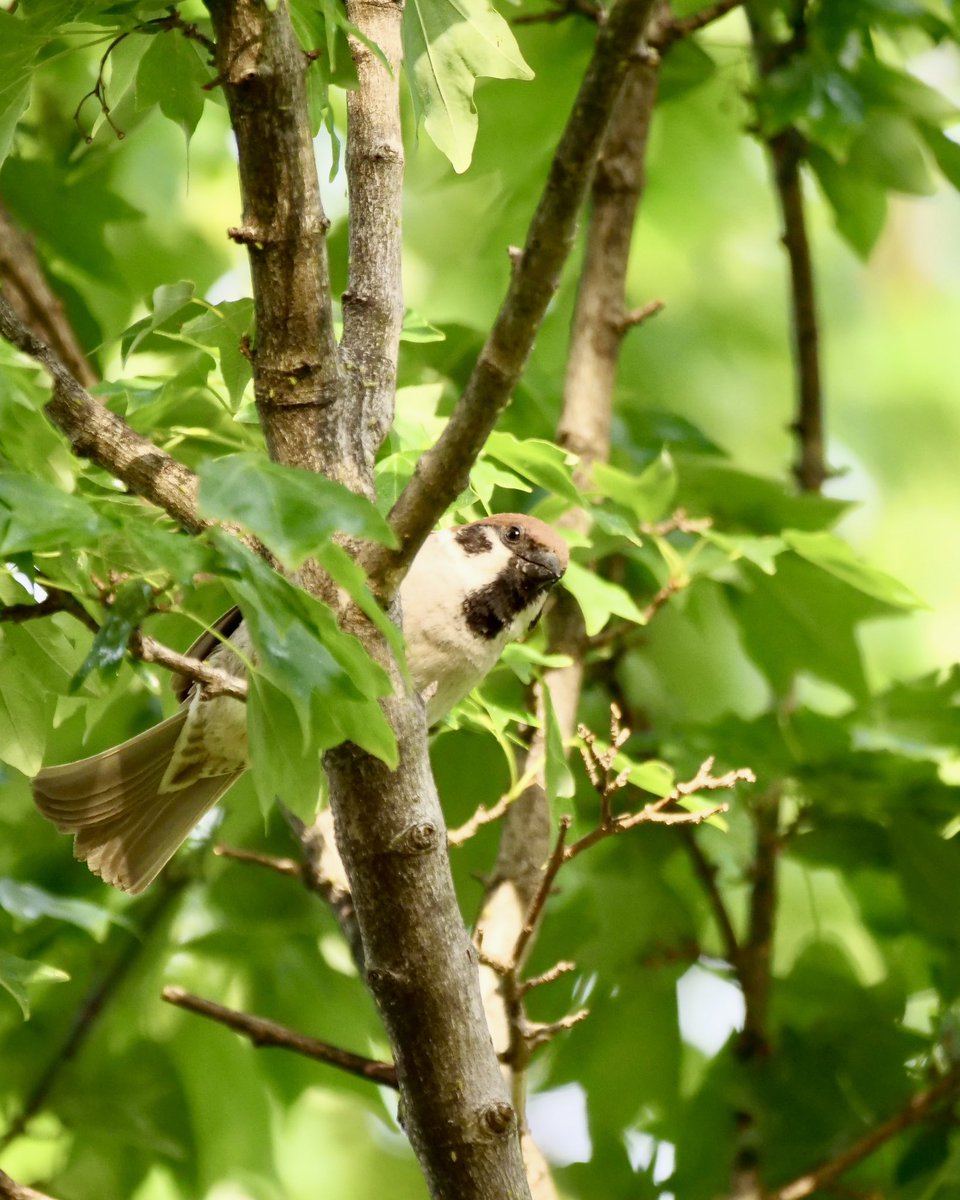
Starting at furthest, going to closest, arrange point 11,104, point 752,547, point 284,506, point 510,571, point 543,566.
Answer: point 510,571
point 543,566
point 752,547
point 11,104
point 284,506

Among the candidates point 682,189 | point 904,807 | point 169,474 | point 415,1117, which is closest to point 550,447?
point 169,474

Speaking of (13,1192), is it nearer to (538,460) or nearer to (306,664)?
(306,664)

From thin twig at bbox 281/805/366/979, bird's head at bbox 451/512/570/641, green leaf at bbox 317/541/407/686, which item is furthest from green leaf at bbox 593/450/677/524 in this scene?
green leaf at bbox 317/541/407/686

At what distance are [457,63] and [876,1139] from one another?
200 cm

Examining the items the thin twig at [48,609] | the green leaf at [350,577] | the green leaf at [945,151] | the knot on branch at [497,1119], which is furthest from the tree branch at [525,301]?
the green leaf at [945,151]

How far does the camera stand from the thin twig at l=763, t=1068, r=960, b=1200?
2.64m

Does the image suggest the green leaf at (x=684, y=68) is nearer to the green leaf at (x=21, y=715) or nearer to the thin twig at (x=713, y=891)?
the thin twig at (x=713, y=891)

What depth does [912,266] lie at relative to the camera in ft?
21.1

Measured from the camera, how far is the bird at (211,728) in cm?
247

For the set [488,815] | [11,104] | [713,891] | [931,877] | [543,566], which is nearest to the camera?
[11,104]

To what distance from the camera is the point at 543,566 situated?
257cm

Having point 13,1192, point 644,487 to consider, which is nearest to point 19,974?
point 13,1192

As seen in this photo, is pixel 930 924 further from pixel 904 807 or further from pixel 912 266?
pixel 912 266

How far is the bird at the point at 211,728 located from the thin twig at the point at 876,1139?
113 cm
